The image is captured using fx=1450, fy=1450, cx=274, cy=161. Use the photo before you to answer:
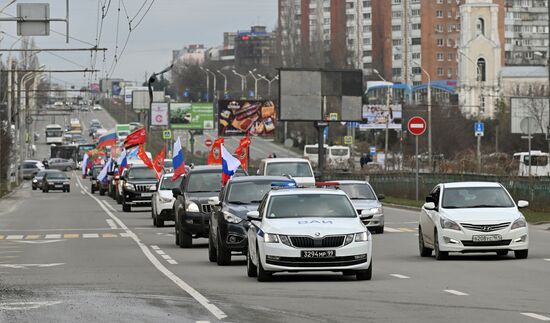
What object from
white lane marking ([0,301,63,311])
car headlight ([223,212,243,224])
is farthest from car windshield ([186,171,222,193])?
white lane marking ([0,301,63,311])

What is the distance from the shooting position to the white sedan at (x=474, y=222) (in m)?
24.6

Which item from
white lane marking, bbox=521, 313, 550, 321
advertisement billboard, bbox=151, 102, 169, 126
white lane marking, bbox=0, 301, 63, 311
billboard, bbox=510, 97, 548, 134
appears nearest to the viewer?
white lane marking, bbox=521, 313, 550, 321

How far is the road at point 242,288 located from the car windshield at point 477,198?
96cm

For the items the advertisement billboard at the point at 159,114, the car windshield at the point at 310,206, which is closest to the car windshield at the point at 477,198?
the car windshield at the point at 310,206

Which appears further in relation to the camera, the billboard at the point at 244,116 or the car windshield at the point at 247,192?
the billboard at the point at 244,116

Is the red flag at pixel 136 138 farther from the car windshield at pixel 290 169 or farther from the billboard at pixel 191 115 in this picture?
the billboard at pixel 191 115

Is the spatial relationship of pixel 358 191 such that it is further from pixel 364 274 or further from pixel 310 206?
pixel 364 274

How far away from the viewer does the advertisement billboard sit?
14062cm

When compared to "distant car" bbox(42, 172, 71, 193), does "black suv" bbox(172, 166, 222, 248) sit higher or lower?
higher

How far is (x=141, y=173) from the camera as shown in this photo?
185ft

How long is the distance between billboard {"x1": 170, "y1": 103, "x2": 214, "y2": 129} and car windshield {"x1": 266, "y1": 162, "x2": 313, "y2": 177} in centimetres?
8899

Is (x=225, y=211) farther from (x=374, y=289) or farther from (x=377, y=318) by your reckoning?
(x=377, y=318)

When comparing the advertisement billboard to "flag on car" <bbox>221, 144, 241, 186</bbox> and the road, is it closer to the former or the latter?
"flag on car" <bbox>221, 144, 241, 186</bbox>

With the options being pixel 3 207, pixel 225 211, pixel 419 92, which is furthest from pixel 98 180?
pixel 419 92
